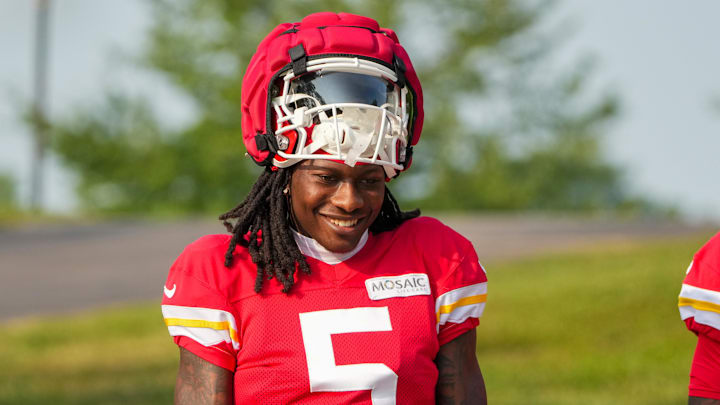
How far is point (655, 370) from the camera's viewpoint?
8672 mm

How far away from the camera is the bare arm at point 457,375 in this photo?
310cm

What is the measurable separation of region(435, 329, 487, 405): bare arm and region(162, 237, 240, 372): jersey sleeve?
653 mm

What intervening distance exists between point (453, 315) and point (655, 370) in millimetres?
6133

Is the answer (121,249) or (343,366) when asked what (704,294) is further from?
(121,249)

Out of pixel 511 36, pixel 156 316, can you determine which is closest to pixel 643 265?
pixel 156 316

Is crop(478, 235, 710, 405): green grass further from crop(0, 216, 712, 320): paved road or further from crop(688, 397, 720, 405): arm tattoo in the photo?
crop(688, 397, 720, 405): arm tattoo

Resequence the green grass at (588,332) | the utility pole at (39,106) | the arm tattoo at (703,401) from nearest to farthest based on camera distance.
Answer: the arm tattoo at (703,401)
the green grass at (588,332)
the utility pole at (39,106)

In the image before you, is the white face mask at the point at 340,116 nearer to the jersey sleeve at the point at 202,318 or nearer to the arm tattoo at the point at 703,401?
the jersey sleeve at the point at 202,318

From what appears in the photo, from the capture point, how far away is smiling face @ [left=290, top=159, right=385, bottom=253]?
117 inches

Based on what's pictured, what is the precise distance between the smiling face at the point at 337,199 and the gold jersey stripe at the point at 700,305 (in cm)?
106

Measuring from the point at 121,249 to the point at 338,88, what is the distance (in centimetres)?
1395

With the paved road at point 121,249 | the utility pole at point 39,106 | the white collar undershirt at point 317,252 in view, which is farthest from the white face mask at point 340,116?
the utility pole at point 39,106

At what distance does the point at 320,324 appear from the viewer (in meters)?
2.99

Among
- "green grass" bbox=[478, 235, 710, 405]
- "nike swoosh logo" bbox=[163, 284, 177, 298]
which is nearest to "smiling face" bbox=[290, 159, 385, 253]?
"nike swoosh logo" bbox=[163, 284, 177, 298]
